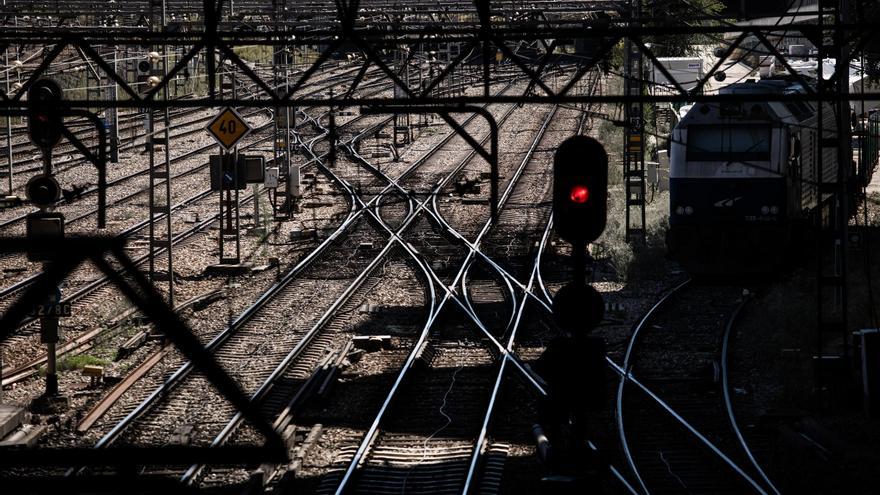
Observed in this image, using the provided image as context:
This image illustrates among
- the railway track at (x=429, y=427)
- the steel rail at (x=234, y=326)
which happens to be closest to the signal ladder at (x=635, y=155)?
the steel rail at (x=234, y=326)

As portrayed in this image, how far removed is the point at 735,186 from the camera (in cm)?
1838

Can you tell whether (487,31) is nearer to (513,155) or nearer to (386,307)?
(386,307)

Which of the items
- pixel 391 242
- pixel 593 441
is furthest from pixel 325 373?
pixel 391 242

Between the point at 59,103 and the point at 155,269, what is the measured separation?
905 centimetres

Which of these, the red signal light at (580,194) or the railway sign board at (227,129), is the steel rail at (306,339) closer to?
the railway sign board at (227,129)

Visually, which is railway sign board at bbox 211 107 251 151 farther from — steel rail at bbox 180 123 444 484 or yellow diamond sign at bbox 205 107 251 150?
steel rail at bbox 180 123 444 484

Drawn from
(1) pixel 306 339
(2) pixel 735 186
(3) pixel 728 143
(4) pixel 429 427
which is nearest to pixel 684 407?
(4) pixel 429 427

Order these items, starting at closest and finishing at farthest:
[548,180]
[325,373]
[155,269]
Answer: [325,373], [155,269], [548,180]

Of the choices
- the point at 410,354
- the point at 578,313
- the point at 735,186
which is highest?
the point at 735,186

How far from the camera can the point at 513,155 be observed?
3478 centimetres

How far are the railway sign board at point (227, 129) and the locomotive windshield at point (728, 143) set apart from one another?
668cm

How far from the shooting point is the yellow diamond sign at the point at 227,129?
60.4ft

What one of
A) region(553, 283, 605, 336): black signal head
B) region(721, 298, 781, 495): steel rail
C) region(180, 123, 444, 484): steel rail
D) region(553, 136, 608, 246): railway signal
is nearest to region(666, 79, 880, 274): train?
region(721, 298, 781, 495): steel rail

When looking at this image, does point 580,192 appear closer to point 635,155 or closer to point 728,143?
point 728,143
